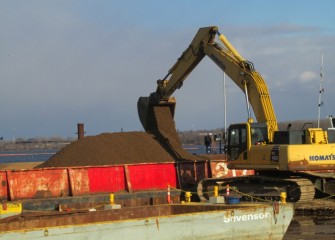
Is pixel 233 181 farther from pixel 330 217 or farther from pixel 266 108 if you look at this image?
pixel 330 217

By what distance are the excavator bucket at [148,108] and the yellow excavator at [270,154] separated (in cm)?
628

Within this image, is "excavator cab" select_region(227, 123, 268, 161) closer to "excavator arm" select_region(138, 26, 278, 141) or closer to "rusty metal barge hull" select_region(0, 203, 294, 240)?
→ "excavator arm" select_region(138, 26, 278, 141)

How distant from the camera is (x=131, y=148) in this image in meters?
29.9

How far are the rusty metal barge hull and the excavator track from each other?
25.0ft

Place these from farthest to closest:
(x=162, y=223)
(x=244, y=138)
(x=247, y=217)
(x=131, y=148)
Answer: (x=131, y=148), (x=244, y=138), (x=247, y=217), (x=162, y=223)

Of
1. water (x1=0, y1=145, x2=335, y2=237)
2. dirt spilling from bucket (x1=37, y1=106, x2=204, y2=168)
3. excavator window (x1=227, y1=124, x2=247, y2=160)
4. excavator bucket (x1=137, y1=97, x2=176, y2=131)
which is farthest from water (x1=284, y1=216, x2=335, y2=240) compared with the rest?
excavator bucket (x1=137, y1=97, x2=176, y2=131)

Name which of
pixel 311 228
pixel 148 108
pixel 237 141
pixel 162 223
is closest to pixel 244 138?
pixel 237 141

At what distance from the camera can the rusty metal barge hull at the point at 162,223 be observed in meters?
11.6

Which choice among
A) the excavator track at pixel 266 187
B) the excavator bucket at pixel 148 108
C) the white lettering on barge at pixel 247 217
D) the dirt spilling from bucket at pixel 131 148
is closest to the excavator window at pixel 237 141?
the excavator track at pixel 266 187

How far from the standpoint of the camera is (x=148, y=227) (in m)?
12.3

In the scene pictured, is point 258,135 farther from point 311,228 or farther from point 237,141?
point 311,228

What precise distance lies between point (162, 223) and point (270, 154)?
1065cm

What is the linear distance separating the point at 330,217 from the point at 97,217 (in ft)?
29.4

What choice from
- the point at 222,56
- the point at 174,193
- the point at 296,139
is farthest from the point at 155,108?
the point at 296,139
